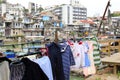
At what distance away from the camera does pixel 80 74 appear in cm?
582

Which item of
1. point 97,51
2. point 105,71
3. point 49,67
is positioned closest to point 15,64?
point 49,67

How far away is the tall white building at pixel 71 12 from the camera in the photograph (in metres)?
88.2

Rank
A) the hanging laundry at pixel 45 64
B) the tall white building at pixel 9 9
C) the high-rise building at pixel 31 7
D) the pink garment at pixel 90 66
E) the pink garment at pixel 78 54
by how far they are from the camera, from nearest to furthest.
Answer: the hanging laundry at pixel 45 64
the pink garment at pixel 78 54
the pink garment at pixel 90 66
the tall white building at pixel 9 9
the high-rise building at pixel 31 7

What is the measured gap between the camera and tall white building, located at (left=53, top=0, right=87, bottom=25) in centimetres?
8825

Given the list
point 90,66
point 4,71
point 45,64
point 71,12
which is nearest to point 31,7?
point 71,12

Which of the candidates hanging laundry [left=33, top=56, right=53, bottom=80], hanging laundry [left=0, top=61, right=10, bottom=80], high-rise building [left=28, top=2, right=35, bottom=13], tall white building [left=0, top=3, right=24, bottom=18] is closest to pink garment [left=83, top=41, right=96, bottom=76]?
hanging laundry [left=33, top=56, right=53, bottom=80]

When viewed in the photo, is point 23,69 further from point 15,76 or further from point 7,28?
point 7,28

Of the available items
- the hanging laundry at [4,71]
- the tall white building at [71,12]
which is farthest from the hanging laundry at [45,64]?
the tall white building at [71,12]

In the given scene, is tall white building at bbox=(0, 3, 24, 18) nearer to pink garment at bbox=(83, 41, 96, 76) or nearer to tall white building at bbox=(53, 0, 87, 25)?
tall white building at bbox=(53, 0, 87, 25)

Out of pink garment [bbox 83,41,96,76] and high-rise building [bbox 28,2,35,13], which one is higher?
high-rise building [bbox 28,2,35,13]

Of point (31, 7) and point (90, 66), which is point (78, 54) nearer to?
point (90, 66)

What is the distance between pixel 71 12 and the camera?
90.9m

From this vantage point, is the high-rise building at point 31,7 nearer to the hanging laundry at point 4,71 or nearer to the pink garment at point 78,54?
the pink garment at point 78,54

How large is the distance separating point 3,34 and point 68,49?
48.7m
